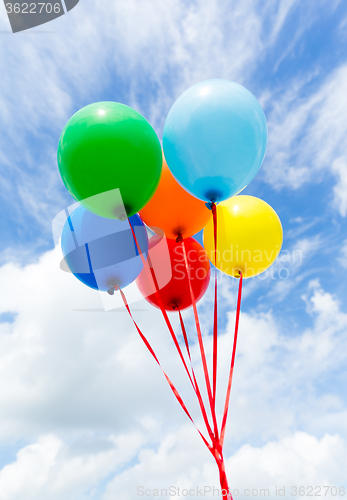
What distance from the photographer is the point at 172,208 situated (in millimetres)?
4211

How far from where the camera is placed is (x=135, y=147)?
345cm

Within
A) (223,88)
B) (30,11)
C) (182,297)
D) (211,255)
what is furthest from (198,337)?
(30,11)

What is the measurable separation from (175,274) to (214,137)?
1806 millimetres

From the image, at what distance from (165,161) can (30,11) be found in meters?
3.35

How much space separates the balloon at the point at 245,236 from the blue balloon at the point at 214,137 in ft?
2.36

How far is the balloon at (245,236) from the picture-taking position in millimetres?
4391

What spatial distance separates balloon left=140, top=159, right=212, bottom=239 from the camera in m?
4.21

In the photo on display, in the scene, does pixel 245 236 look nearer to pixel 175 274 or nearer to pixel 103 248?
pixel 175 274

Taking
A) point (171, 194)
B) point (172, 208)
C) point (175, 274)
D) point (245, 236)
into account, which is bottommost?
point (175, 274)

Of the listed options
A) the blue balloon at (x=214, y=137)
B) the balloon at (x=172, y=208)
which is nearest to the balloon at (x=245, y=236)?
the balloon at (x=172, y=208)

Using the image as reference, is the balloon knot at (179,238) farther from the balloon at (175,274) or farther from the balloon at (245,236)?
the balloon at (245,236)

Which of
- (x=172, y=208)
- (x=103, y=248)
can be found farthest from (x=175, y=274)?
(x=103, y=248)

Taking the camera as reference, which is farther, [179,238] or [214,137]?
[179,238]

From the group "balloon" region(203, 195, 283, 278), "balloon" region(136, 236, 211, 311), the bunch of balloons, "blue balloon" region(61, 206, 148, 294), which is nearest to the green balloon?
the bunch of balloons
